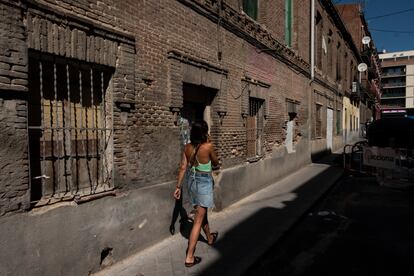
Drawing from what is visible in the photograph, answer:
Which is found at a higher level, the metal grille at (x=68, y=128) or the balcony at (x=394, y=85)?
the balcony at (x=394, y=85)

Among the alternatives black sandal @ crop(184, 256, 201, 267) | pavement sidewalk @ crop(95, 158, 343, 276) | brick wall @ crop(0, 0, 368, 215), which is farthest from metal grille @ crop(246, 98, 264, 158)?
black sandal @ crop(184, 256, 201, 267)

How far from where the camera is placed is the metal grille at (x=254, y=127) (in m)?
9.63

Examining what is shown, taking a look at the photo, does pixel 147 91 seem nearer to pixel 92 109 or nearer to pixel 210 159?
pixel 92 109

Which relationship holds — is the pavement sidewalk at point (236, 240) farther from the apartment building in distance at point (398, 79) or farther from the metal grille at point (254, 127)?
the apartment building in distance at point (398, 79)

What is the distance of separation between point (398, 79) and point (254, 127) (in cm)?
10158

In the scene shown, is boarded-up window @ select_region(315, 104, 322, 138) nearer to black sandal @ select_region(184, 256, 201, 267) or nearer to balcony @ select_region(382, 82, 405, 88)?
black sandal @ select_region(184, 256, 201, 267)

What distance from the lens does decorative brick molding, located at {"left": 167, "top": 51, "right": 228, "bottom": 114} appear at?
5.95 meters

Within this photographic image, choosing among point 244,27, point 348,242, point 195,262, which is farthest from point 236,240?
point 244,27

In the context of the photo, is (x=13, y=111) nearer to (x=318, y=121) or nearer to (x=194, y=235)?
(x=194, y=235)

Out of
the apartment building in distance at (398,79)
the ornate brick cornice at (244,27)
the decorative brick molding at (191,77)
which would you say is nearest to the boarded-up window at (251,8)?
the ornate brick cornice at (244,27)

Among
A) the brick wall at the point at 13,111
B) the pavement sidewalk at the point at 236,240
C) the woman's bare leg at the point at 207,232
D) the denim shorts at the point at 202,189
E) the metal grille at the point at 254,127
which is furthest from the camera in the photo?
the metal grille at the point at 254,127

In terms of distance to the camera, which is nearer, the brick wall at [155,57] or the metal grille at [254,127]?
the brick wall at [155,57]

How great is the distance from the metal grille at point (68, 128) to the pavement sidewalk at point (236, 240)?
112 cm

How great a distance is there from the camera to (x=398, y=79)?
98.0 meters
